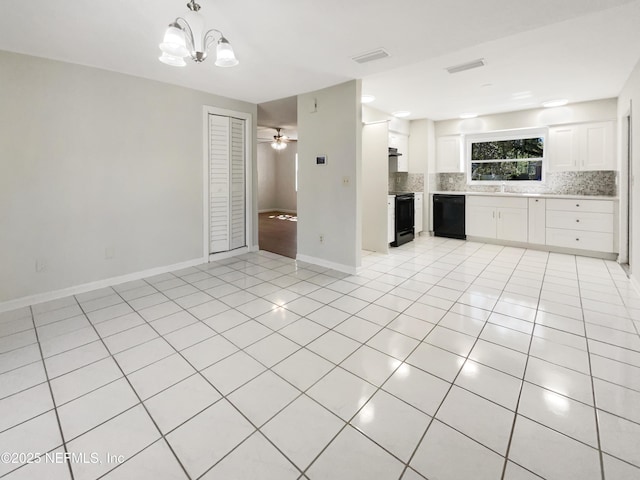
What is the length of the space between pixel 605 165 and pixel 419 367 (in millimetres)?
5241

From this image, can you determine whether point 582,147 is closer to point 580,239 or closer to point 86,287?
point 580,239

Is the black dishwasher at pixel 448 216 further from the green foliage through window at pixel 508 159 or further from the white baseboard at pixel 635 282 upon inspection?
the white baseboard at pixel 635 282

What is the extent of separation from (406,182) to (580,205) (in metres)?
3.07

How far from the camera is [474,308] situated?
10.1ft

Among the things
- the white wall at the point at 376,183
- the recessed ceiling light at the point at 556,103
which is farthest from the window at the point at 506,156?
the white wall at the point at 376,183

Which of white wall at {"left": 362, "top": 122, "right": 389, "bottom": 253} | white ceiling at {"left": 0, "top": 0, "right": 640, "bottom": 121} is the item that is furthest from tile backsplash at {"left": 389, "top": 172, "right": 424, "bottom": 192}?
white ceiling at {"left": 0, "top": 0, "right": 640, "bottom": 121}

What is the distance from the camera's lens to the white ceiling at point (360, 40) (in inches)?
92.4

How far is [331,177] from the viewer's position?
4371mm

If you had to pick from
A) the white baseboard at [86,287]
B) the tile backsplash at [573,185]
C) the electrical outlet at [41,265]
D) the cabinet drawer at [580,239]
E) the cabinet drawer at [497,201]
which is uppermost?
the tile backsplash at [573,185]

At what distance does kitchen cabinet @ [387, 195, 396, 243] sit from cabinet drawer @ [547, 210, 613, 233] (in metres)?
2.51

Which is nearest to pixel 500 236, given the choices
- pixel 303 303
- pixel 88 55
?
pixel 303 303

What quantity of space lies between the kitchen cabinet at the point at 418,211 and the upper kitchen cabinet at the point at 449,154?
85cm

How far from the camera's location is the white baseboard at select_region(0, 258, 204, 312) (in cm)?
314

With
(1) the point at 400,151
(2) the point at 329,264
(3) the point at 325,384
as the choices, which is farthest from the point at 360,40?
(1) the point at 400,151
